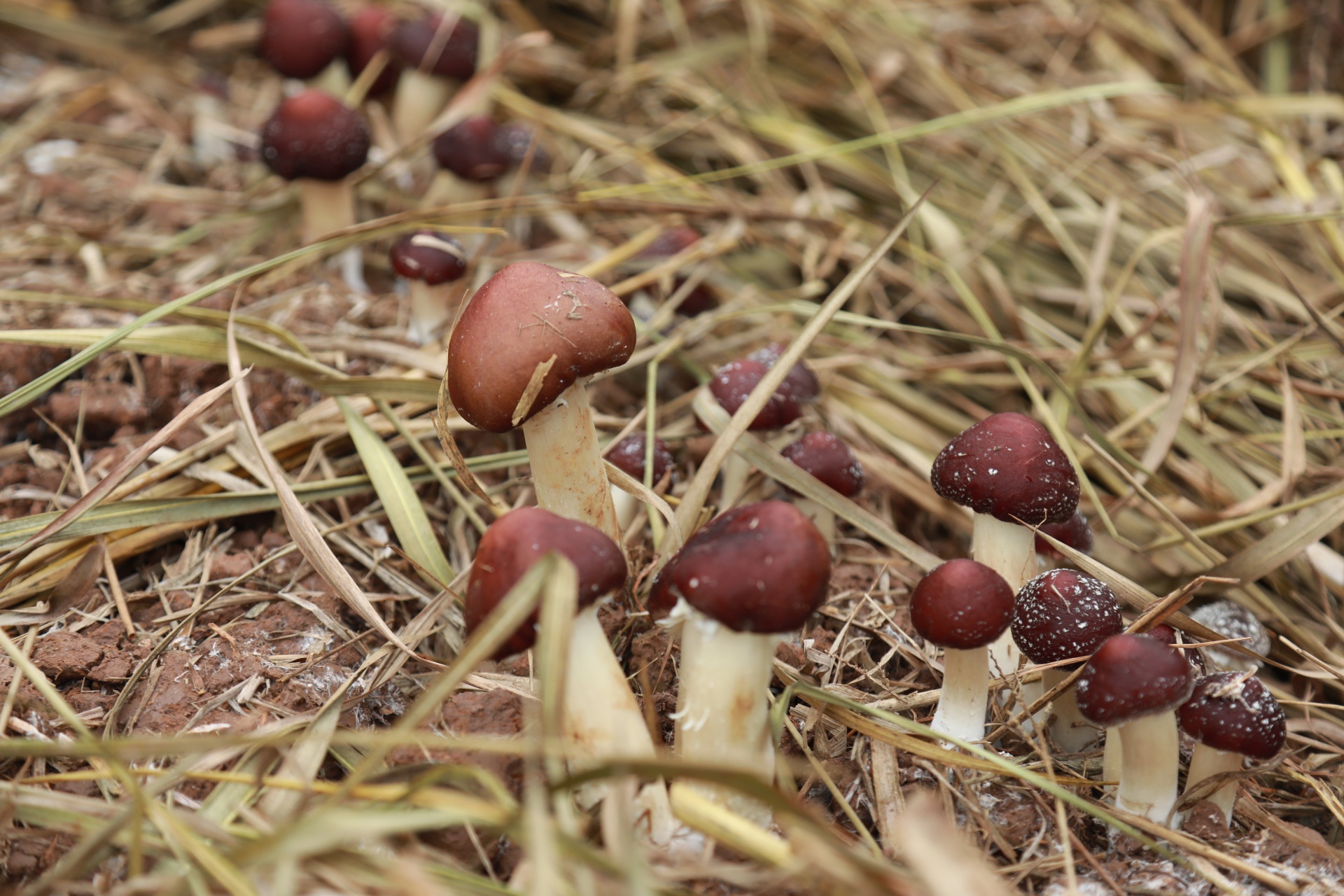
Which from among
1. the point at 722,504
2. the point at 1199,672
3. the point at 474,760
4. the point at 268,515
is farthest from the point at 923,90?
the point at 474,760

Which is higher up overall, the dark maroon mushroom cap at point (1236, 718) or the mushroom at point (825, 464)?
the dark maroon mushroom cap at point (1236, 718)

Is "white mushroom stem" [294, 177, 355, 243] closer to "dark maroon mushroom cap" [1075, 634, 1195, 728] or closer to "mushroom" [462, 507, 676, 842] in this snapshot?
"mushroom" [462, 507, 676, 842]

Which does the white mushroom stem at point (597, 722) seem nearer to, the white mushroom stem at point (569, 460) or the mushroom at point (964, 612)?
the white mushroom stem at point (569, 460)

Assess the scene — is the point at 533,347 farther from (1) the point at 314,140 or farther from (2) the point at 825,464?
(1) the point at 314,140

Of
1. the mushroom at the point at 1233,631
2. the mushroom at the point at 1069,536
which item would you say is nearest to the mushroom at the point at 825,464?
the mushroom at the point at 1069,536

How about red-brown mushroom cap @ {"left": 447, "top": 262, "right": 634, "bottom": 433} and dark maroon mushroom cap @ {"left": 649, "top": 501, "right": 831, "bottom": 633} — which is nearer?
dark maroon mushroom cap @ {"left": 649, "top": 501, "right": 831, "bottom": 633}

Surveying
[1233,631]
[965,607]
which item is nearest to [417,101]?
[965,607]

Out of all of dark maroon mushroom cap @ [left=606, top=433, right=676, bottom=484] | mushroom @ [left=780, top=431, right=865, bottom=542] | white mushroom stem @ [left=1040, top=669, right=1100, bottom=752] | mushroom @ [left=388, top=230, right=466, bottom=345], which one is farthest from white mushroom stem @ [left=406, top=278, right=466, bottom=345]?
white mushroom stem @ [left=1040, top=669, right=1100, bottom=752]
